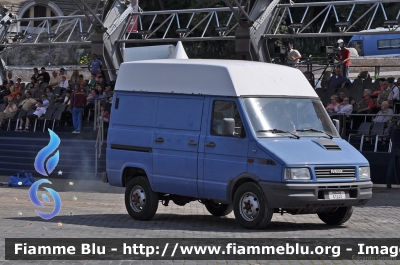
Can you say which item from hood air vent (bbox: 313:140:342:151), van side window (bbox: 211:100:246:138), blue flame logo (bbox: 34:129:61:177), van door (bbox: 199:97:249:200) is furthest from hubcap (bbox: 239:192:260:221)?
blue flame logo (bbox: 34:129:61:177)

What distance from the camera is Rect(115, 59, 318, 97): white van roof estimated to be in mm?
13406

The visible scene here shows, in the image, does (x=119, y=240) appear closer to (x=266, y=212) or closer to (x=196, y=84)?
(x=266, y=212)

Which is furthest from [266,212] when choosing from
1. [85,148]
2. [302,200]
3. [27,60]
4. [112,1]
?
[27,60]

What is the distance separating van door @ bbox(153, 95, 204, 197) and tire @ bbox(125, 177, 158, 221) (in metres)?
0.24

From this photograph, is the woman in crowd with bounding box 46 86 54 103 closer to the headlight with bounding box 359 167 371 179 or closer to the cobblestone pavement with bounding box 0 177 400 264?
the cobblestone pavement with bounding box 0 177 400 264

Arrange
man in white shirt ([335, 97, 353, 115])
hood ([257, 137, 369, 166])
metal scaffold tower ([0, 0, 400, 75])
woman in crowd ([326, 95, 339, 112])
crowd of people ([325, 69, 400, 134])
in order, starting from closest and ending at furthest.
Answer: hood ([257, 137, 369, 166]), crowd of people ([325, 69, 400, 134]), man in white shirt ([335, 97, 353, 115]), woman in crowd ([326, 95, 339, 112]), metal scaffold tower ([0, 0, 400, 75])

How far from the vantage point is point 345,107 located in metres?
22.0

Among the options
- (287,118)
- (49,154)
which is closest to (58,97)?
(287,118)

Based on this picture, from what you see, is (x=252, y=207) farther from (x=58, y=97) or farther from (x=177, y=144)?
(x=58, y=97)

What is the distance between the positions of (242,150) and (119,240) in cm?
274

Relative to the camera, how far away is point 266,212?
12570 mm

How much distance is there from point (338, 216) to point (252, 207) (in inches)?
64.7

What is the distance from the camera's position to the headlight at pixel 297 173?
12.5m

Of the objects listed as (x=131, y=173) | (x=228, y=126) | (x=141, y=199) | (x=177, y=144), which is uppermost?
(x=228, y=126)
